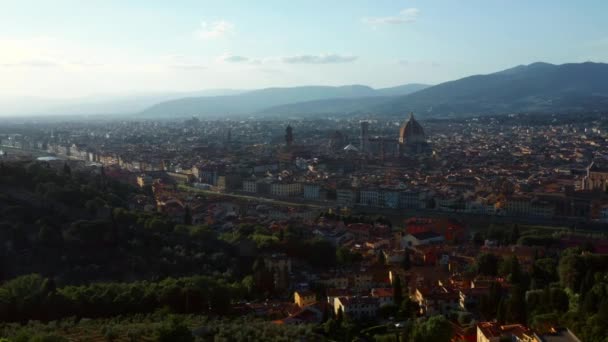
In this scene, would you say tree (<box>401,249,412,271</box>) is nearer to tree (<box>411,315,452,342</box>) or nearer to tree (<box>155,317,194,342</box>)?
tree (<box>411,315,452,342</box>)

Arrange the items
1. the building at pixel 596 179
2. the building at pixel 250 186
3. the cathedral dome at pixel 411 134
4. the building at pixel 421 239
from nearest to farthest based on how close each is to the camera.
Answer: the building at pixel 421 239 → the building at pixel 596 179 → the building at pixel 250 186 → the cathedral dome at pixel 411 134

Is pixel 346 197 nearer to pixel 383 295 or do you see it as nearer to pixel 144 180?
pixel 144 180

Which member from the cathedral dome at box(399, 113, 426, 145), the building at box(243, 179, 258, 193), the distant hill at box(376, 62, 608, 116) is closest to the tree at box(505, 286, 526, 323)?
the building at box(243, 179, 258, 193)

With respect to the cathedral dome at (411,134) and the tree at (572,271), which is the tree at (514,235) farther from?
the cathedral dome at (411,134)

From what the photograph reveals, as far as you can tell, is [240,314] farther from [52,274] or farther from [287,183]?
[287,183]

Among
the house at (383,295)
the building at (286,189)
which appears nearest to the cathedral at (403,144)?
the building at (286,189)
